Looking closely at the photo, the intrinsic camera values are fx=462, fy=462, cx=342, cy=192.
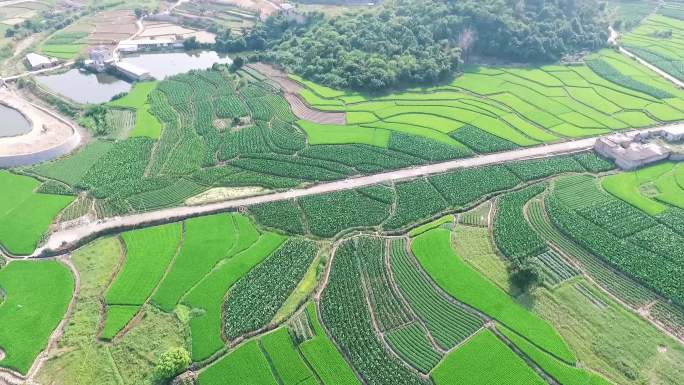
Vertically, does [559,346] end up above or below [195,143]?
below

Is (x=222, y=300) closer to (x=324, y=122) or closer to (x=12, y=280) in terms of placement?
(x=12, y=280)

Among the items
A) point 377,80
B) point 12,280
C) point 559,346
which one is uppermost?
point 377,80

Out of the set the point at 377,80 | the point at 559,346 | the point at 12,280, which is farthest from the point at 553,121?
the point at 12,280

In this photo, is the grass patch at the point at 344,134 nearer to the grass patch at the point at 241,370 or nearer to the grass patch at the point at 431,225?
the grass patch at the point at 431,225

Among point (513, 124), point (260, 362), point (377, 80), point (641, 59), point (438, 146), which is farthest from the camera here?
point (641, 59)

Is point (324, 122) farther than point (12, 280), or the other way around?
point (324, 122)

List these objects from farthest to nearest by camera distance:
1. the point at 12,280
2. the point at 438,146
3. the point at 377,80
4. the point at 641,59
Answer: the point at 641,59 → the point at 377,80 → the point at 438,146 → the point at 12,280

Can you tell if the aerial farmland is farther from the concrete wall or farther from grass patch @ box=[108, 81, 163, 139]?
Answer: grass patch @ box=[108, 81, 163, 139]
